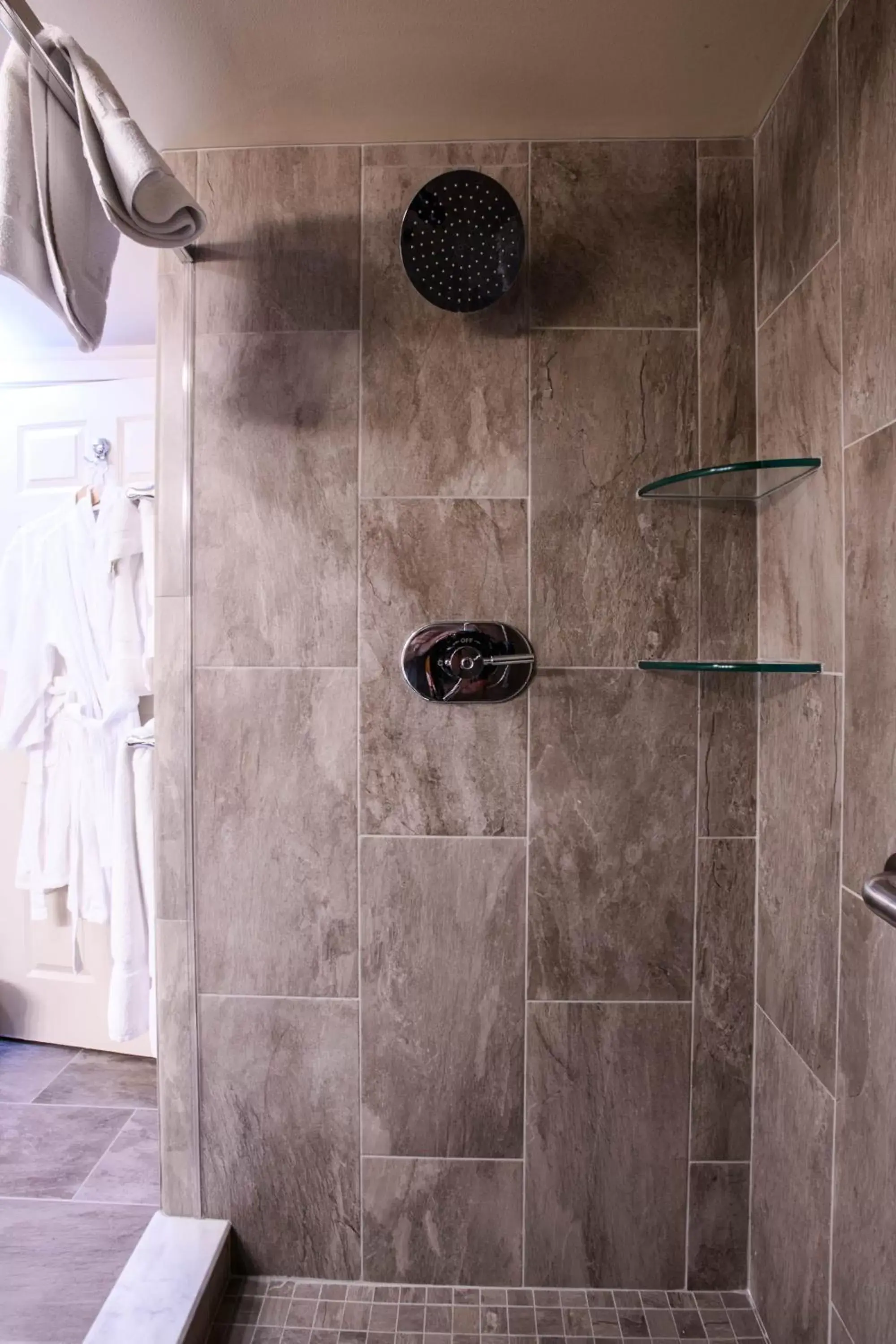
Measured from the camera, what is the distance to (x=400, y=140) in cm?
111

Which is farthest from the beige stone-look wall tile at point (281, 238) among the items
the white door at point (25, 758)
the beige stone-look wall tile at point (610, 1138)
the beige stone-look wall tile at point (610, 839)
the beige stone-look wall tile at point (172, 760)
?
the beige stone-look wall tile at point (610, 1138)

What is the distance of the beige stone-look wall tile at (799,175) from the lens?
2.97 ft

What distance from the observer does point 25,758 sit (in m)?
1.91

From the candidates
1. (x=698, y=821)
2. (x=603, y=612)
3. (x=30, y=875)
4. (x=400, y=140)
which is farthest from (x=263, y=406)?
(x=30, y=875)

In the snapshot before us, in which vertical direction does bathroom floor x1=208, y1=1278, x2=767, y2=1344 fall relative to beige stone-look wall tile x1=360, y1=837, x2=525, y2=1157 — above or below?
below

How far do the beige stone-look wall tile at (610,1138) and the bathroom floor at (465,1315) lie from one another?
40 mm

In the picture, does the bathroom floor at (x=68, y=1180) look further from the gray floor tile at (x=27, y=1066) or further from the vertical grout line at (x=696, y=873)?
the vertical grout line at (x=696, y=873)

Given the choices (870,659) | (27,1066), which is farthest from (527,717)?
(27,1066)

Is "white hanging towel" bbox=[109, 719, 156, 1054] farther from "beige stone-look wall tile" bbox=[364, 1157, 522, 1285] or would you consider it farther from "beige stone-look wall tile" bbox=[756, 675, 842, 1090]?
"beige stone-look wall tile" bbox=[756, 675, 842, 1090]

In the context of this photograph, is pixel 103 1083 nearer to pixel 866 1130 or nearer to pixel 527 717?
pixel 527 717

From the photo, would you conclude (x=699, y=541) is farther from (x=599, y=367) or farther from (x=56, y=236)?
(x=56, y=236)

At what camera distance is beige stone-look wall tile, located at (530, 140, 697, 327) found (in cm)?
111

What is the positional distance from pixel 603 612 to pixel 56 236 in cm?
86

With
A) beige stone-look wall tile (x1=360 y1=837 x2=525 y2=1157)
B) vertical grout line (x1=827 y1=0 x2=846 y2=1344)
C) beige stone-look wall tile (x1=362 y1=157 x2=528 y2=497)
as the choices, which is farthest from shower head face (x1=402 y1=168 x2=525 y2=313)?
beige stone-look wall tile (x1=360 y1=837 x2=525 y2=1157)
